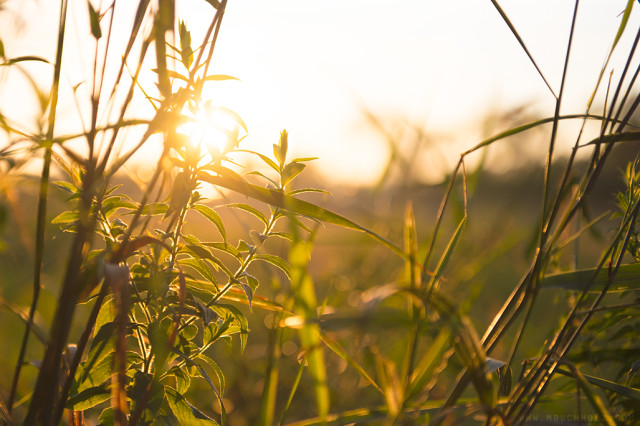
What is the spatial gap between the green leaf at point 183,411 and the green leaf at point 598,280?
2.03 feet

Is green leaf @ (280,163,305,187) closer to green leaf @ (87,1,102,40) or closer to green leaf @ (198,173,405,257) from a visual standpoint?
green leaf @ (198,173,405,257)

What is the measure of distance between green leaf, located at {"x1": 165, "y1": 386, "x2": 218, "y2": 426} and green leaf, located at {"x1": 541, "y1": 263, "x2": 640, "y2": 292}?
0.62 m

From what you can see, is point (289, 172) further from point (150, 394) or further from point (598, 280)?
point (598, 280)

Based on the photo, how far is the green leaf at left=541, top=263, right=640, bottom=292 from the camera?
916 millimetres

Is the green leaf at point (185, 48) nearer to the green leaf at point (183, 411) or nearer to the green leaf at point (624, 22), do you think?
the green leaf at point (183, 411)


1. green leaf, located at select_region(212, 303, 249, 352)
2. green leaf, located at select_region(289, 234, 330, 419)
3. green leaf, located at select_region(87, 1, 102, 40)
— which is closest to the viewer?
green leaf, located at select_region(289, 234, 330, 419)

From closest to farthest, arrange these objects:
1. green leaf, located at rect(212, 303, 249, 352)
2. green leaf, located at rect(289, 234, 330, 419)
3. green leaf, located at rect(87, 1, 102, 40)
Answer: green leaf, located at rect(289, 234, 330, 419), green leaf, located at rect(87, 1, 102, 40), green leaf, located at rect(212, 303, 249, 352)

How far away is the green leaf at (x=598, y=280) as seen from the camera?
3.00ft

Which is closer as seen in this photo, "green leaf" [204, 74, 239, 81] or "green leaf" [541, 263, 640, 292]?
"green leaf" [204, 74, 239, 81]

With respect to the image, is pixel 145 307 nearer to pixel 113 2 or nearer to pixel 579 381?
pixel 113 2

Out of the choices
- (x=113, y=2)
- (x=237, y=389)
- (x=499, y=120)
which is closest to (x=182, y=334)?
(x=113, y=2)

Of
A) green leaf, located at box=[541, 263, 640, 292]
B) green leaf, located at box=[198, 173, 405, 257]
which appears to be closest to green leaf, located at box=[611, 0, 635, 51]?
green leaf, located at box=[541, 263, 640, 292]

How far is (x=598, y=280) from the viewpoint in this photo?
3.02ft

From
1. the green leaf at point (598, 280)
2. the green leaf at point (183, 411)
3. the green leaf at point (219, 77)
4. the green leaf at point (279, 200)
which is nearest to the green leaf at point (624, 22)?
the green leaf at point (598, 280)
